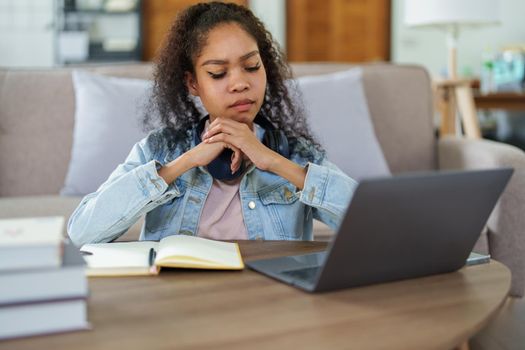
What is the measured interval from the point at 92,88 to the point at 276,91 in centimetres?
94

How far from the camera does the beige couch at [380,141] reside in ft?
6.44

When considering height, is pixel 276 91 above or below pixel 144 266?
above

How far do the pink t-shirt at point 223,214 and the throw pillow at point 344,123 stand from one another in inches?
36.0

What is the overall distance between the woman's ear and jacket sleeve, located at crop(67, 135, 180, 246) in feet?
0.83

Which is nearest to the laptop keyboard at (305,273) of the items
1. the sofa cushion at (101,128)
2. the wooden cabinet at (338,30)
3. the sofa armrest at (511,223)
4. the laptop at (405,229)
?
the laptop at (405,229)

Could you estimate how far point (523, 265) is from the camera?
195 centimetres

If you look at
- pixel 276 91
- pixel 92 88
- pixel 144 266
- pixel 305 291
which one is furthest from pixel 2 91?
pixel 305 291

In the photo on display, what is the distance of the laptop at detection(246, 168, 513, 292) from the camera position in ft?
2.45

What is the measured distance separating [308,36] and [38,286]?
5295 millimetres

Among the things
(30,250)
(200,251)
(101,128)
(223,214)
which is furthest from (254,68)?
(101,128)

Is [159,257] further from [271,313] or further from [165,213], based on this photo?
[165,213]

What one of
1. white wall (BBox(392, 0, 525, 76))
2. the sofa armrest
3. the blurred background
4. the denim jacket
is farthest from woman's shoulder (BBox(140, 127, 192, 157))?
white wall (BBox(392, 0, 525, 76))

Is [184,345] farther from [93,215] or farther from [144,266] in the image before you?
[93,215]

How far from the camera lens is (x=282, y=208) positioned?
129cm
